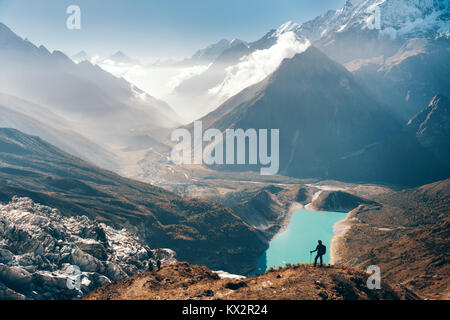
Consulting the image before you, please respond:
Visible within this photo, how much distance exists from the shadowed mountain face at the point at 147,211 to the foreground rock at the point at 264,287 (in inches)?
1959

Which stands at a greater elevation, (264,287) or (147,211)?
(147,211)

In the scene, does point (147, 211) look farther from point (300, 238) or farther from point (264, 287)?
point (264, 287)

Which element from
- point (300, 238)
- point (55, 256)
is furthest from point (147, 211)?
point (55, 256)

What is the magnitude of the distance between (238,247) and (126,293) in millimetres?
66018

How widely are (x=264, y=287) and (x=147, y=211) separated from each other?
82297 mm

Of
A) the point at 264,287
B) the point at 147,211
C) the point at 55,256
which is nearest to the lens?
the point at 264,287

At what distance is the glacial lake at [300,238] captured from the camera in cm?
9975

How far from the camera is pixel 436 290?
189 feet

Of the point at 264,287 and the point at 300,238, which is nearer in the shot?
the point at 264,287

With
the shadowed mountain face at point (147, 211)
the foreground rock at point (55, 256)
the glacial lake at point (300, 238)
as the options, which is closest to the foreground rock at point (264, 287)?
the foreground rock at point (55, 256)

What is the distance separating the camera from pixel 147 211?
365ft

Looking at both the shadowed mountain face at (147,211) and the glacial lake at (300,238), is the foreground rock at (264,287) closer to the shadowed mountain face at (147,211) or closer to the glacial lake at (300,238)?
the shadowed mountain face at (147,211)
